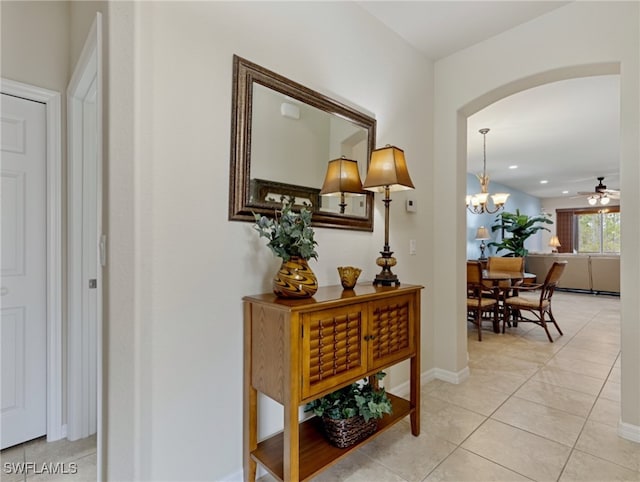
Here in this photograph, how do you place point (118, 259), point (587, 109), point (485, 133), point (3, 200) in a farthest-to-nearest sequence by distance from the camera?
point (485, 133) → point (587, 109) → point (3, 200) → point (118, 259)

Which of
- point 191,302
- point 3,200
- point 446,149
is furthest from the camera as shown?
point 446,149

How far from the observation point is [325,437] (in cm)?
166

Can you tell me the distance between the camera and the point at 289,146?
1829mm

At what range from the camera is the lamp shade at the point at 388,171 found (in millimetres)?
1863

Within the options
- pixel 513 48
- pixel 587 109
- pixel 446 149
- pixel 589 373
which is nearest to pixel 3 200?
pixel 446 149

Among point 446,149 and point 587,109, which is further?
point 587,109

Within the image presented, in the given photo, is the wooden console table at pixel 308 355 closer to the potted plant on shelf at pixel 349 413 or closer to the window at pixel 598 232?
the potted plant on shelf at pixel 349 413

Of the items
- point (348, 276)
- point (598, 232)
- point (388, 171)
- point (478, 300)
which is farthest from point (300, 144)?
point (598, 232)

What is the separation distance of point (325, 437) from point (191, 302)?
96cm

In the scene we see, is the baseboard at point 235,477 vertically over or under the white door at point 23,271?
under

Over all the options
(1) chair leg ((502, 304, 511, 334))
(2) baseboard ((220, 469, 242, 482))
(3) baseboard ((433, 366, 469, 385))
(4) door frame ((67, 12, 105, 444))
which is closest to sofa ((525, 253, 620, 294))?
(1) chair leg ((502, 304, 511, 334))

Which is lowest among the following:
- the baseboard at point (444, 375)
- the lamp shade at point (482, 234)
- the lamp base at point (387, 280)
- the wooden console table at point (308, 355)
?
the baseboard at point (444, 375)

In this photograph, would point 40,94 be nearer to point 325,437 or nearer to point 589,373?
point 325,437

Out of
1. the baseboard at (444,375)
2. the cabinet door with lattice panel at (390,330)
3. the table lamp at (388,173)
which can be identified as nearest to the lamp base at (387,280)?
the table lamp at (388,173)
